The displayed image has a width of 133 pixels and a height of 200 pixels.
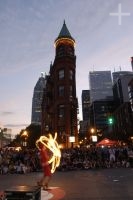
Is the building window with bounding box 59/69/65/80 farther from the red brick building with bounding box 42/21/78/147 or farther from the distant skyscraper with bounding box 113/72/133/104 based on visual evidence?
the distant skyscraper with bounding box 113/72/133/104

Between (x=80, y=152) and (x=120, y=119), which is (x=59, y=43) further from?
(x=120, y=119)

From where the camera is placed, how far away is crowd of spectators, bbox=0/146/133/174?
2725 centimetres

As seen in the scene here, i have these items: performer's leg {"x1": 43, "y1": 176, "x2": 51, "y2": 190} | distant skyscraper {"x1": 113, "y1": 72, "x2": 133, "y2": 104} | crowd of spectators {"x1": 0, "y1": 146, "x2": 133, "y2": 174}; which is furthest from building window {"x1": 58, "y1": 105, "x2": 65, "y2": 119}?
distant skyscraper {"x1": 113, "y1": 72, "x2": 133, "y2": 104}

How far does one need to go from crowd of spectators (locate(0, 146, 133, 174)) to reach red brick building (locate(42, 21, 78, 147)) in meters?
28.5

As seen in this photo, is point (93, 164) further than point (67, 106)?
No

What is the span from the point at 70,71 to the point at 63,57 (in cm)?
361

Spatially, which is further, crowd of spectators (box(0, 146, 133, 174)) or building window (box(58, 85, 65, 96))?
building window (box(58, 85, 65, 96))

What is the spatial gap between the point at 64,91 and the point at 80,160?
36879 mm

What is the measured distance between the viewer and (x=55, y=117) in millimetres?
64250

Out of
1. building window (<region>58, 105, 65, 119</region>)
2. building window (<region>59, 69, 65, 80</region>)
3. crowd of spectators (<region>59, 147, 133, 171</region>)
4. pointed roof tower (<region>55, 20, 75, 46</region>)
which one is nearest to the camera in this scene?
crowd of spectators (<region>59, 147, 133, 171</region>)

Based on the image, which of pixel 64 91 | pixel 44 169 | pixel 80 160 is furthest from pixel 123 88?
pixel 44 169

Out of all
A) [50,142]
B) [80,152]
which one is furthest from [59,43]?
[50,142]

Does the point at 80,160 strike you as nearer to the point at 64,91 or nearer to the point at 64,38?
the point at 64,91

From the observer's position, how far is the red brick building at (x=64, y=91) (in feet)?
204
